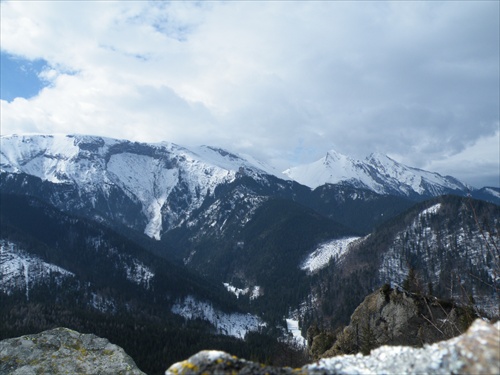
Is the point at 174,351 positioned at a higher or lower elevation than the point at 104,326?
lower

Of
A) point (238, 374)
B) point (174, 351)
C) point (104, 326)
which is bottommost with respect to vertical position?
point (174, 351)

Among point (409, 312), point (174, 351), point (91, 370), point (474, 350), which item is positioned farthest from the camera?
point (174, 351)

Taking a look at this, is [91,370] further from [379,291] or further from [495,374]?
[379,291]

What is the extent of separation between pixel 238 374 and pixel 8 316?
225072 millimetres

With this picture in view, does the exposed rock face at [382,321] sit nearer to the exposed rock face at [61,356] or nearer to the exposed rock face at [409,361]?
the exposed rock face at [61,356]

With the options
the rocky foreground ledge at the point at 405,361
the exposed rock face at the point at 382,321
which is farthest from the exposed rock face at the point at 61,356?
the exposed rock face at the point at 382,321

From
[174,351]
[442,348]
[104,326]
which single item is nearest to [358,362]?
[442,348]

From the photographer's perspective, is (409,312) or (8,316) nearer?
(409,312)

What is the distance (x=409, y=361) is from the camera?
28.0ft

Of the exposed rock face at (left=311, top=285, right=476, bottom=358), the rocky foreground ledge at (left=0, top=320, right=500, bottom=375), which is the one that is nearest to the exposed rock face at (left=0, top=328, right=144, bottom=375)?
the rocky foreground ledge at (left=0, top=320, right=500, bottom=375)

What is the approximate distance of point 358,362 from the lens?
905 cm

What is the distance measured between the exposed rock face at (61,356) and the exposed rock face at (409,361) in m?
9.50

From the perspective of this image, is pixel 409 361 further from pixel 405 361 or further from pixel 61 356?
pixel 61 356

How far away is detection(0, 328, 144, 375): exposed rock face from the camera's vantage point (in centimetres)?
1644
